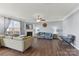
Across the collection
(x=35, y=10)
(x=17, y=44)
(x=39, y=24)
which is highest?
(x=35, y=10)

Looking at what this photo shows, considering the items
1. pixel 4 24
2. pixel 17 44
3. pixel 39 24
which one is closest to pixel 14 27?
pixel 4 24

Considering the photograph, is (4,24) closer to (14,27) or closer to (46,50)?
(14,27)

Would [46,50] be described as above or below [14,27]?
below

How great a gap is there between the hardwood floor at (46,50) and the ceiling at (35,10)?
979 mm

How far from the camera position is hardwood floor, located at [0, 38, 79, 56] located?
317cm

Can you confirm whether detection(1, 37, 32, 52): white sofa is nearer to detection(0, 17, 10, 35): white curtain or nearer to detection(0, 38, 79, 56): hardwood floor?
detection(0, 38, 79, 56): hardwood floor

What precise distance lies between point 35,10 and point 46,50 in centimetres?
151

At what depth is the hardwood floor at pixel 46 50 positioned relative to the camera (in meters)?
3.17

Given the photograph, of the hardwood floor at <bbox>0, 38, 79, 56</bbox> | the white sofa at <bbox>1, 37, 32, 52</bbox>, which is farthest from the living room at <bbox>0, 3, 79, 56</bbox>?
the white sofa at <bbox>1, 37, 32, 52</bbox>

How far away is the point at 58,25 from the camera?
11.4 feet

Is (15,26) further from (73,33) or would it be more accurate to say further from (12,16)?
(73,33)

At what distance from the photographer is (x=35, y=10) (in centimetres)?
321

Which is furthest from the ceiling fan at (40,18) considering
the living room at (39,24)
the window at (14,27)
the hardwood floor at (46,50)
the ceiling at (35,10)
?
the hardwood floor at (46,50)

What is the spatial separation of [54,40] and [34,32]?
90cm
